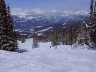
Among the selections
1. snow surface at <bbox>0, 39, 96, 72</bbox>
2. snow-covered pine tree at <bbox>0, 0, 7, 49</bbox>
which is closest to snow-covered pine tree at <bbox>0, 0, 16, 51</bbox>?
snow-covered pine tree at <bbox>0, 0, 7, 49</bbox>

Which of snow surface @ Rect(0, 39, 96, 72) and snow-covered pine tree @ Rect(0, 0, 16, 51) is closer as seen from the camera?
snow surface @ Rect(0, 39, 96, 72)

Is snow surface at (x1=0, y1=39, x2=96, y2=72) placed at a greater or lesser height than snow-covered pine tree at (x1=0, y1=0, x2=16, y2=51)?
lesser

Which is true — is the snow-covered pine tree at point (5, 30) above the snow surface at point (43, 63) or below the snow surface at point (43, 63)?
above

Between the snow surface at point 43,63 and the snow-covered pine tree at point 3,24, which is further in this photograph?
the snow-covered pine tree at point 3,24

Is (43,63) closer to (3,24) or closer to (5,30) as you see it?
(5,30)

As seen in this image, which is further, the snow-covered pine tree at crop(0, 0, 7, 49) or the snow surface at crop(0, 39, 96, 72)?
the snow-covered pine tree at crop(0, 0, 7, 49)

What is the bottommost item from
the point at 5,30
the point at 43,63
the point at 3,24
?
the point at 43,63

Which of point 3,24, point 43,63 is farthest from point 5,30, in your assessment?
point 43,63

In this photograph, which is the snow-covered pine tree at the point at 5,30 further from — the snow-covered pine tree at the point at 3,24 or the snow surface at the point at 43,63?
the snow surface at the point at 43,63

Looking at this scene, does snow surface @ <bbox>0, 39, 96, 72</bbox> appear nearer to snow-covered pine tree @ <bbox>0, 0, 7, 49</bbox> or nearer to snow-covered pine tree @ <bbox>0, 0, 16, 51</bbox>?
snow-covered pine tree @ <bbox>0, 0, 16, 51</bbox>

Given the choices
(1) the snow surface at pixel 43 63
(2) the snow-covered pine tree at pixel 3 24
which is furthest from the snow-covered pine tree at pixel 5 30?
(1) the snow surface at pixel 43 63

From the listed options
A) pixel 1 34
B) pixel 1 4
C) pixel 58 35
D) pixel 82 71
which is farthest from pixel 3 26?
pixel 58 35

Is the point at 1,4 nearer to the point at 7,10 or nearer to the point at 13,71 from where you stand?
the point at 7,10

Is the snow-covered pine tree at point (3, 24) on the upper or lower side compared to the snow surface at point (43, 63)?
upper
